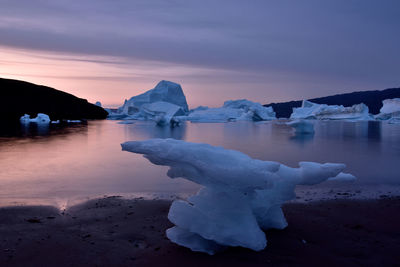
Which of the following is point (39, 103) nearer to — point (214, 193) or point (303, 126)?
point (303, 126)

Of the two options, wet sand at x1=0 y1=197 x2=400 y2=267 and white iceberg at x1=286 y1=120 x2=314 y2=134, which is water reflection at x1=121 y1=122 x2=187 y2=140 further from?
wet sand at x1=0 y1=197 x2=400 y2=267

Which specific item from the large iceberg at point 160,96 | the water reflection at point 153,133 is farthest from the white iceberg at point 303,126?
the large iceberg at point 160,96

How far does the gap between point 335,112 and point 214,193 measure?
5410 cm

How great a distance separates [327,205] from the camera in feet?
14.3

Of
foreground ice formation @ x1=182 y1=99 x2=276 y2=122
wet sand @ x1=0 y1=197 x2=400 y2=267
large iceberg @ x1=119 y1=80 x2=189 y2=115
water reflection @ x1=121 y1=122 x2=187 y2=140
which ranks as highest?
large iceberg @ x1=119 y1=80 x2=189 y2=115

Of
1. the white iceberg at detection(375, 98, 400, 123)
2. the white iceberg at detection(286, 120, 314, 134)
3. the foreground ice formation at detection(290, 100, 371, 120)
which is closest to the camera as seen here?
the white iceberg at detection(286, 120, 314, 134)

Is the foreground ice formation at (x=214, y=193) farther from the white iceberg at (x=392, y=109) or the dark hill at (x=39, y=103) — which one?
the dark hill at (x=39, y=103)

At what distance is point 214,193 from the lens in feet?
9.29

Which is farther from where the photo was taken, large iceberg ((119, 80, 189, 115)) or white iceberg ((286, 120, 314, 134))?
large iceberg ((119, 80, 189, 115))

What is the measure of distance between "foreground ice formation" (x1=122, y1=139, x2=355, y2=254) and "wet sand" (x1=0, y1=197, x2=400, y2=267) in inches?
5.0

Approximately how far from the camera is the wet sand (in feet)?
8.36

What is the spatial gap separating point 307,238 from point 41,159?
8922mm

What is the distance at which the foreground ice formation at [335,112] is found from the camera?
1961 inches

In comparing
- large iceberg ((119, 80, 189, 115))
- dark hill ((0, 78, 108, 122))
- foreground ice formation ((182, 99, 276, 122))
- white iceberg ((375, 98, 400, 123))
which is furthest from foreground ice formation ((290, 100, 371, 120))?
dark hill ((0, 78, 108, 122))
